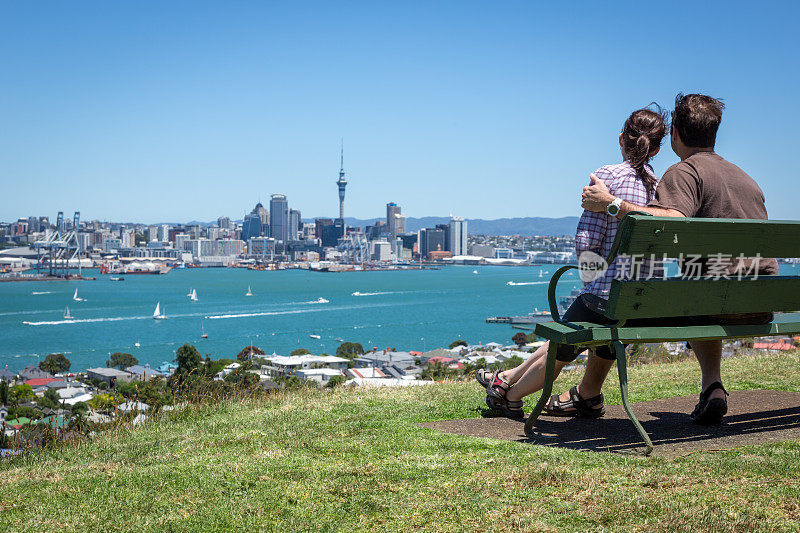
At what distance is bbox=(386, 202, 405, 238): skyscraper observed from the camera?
147113mm

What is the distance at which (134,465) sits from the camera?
6.84ft

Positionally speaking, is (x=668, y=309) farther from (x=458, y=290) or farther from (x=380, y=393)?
(x=458, y=290)

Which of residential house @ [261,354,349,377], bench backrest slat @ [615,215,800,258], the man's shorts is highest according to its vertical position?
bench backrest slat @ [615,215,800,258]

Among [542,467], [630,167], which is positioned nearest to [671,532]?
[542,467]

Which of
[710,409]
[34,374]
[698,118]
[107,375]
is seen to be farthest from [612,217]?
[34,374]

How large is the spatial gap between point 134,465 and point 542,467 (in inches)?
48.3

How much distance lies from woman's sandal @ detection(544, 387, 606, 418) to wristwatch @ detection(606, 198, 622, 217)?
31.5 inches

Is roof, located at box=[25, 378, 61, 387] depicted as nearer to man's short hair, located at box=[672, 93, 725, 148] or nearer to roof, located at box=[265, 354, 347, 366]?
roof, located at box=[265, 354, 347, 366]

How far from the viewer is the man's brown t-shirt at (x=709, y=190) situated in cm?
201

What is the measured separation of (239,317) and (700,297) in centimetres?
4134

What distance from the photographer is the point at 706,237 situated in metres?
1.86

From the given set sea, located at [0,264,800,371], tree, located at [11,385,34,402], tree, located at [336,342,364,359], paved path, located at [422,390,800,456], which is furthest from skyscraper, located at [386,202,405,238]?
paved path, located at [422,390,800,456]

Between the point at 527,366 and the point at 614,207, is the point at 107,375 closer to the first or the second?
the point at 527,366

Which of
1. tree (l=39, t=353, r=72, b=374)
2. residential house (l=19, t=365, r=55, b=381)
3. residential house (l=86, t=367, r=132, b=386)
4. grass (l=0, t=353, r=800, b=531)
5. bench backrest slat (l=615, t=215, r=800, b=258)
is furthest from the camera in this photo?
tree (l=39, t=353, r=72, b=374)
